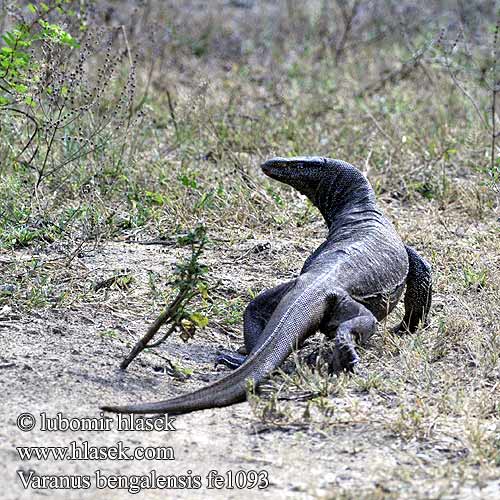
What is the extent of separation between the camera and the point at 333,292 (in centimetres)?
517

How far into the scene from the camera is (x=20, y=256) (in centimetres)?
657

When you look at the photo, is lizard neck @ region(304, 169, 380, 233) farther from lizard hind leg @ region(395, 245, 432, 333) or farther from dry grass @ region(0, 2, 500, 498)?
dry grass @ region(0, 2, 500, 498)

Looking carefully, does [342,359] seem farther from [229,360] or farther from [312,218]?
[312,218]

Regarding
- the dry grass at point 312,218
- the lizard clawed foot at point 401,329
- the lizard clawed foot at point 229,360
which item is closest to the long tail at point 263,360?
the dry grass at point 312,218

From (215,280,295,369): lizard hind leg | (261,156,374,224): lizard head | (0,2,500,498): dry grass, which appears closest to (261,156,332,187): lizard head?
(261,156,374,224): lizard head

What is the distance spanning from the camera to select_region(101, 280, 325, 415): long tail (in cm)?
439

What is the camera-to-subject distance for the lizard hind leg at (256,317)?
521cm

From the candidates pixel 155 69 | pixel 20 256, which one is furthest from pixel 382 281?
pixel 155 69

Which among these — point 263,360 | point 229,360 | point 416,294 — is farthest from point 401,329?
point 263,360

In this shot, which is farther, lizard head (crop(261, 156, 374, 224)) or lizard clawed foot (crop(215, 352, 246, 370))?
lizard head (crop(261, 156, 374, 224))

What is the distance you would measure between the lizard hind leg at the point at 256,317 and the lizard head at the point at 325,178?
3.68 feet

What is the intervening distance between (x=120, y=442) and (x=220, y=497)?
58cm

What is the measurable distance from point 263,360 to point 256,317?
591mm

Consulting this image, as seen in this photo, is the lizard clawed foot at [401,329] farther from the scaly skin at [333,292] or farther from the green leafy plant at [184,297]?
the green leafy plant at [184,297]
